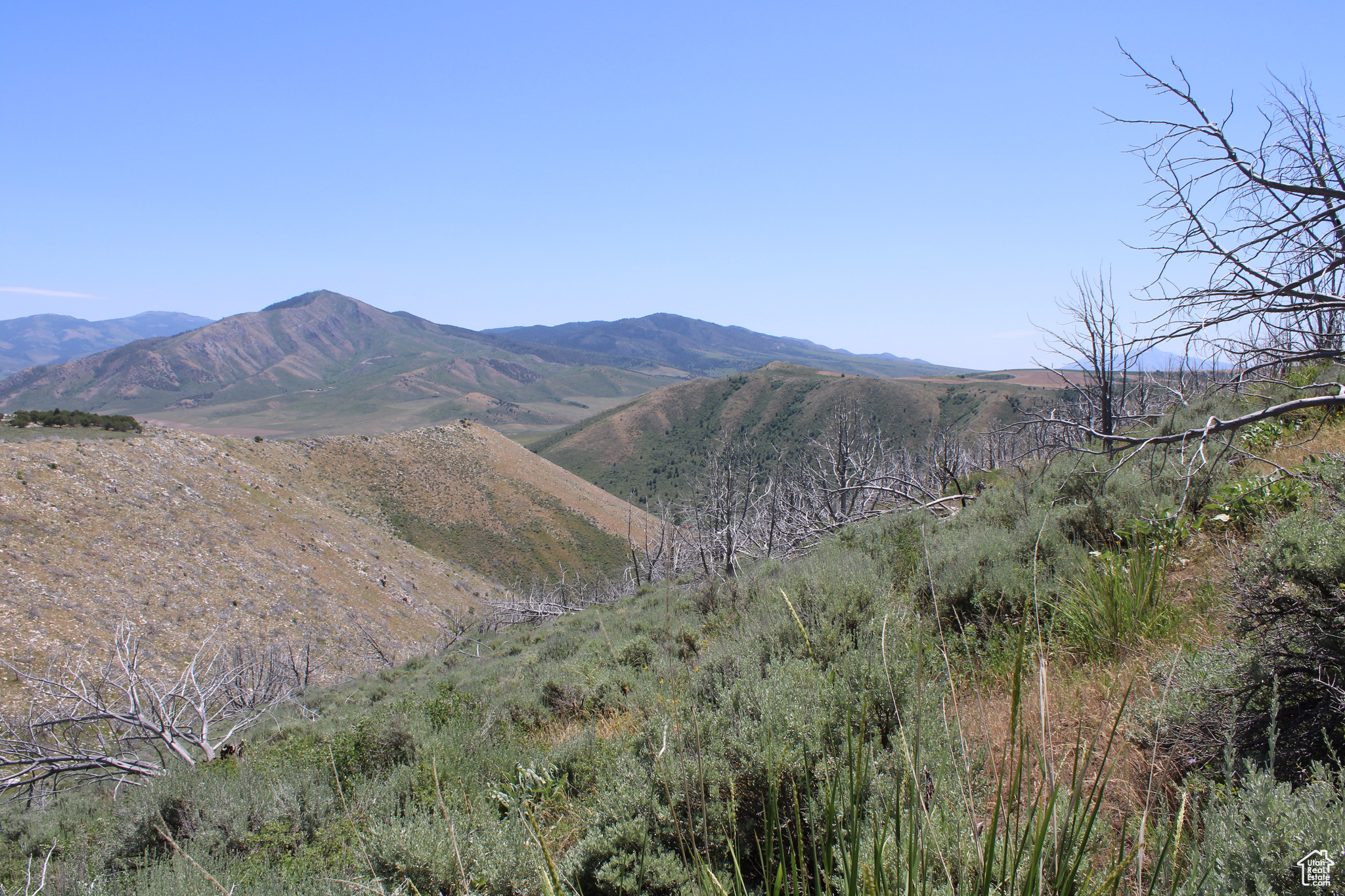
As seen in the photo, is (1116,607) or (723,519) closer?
(1116,607)

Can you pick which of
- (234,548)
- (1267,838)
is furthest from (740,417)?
(1267,838)

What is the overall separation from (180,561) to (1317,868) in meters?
28.9

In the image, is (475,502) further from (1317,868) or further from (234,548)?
(1317,868)

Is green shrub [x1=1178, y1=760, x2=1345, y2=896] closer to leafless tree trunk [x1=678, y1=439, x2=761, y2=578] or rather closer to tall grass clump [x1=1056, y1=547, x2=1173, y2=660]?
tall grass clump [x1=1056, y1=547, x2=1173, y2=660]

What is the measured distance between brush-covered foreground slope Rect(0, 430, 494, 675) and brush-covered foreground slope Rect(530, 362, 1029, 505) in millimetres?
46658

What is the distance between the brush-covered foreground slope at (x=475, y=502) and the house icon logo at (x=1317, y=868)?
135 ft

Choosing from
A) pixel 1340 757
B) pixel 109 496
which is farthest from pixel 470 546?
pixel 1340 757

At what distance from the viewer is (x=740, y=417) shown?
11288 centimetres

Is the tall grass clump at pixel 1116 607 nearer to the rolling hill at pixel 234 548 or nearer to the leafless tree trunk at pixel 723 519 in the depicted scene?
the leafless tree trunk at pixel 723 519

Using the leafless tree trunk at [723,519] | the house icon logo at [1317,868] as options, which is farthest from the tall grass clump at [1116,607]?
the leafless tree trunk at [723,519]

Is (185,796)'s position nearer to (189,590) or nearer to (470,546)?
(189,590)

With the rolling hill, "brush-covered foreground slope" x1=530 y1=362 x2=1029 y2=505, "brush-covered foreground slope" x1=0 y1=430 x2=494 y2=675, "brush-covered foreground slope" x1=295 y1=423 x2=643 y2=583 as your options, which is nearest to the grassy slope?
the rolling hill

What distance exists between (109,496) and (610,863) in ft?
99.0

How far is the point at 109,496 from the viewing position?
2336 cm
